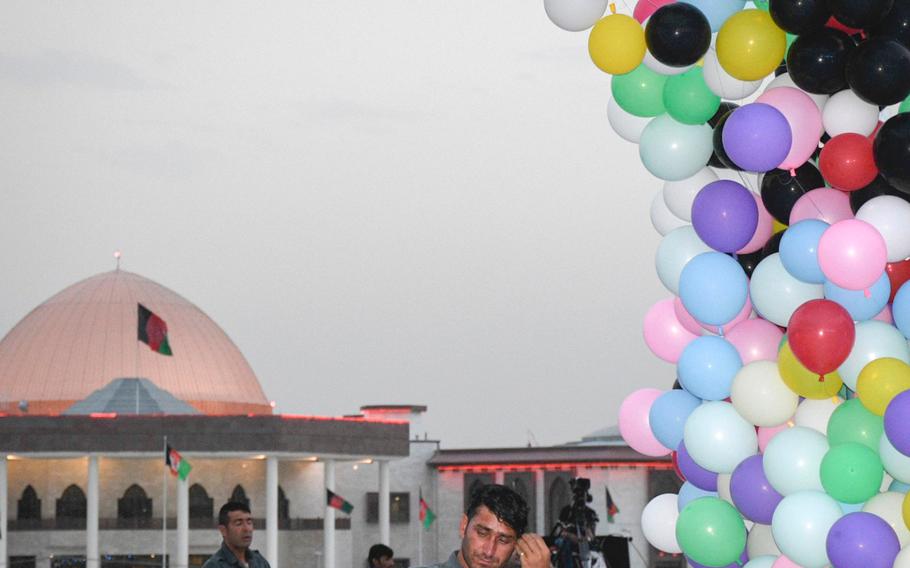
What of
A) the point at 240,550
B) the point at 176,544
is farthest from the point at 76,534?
the point at 240,550

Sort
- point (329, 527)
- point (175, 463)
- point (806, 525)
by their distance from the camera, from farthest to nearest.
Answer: point (329, 527), point (175, 463), point (806, 525)

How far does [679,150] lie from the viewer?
29.7 ft

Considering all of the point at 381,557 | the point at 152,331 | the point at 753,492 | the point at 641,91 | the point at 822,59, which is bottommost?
the point at 381,557

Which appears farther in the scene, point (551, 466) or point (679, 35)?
point (551, 466)

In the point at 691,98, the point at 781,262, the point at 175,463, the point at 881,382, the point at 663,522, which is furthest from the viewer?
the point at 175,463

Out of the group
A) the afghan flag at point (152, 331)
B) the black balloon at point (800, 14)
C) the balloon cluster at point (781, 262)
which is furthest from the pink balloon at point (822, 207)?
the afghan flag at point (152, 331)

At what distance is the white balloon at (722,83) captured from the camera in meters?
8.76

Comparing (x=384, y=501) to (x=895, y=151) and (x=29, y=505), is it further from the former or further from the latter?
(x=895, y=151)

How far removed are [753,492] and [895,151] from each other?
181 centimetres

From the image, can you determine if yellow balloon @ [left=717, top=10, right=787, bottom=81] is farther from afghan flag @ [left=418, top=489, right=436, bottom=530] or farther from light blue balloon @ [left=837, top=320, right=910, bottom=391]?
afghan flag @ [left=418, top=489, right=436, bottom=530]

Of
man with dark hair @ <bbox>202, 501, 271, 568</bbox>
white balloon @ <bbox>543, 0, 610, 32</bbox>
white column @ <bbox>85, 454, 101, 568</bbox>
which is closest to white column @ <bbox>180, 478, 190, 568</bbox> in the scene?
white column @ <bbox>85, 454, 101, 568</bbox>

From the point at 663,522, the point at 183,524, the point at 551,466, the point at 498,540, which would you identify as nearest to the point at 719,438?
the point at 663,522

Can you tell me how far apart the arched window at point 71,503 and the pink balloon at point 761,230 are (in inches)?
1723

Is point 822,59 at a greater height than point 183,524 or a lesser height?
greater
